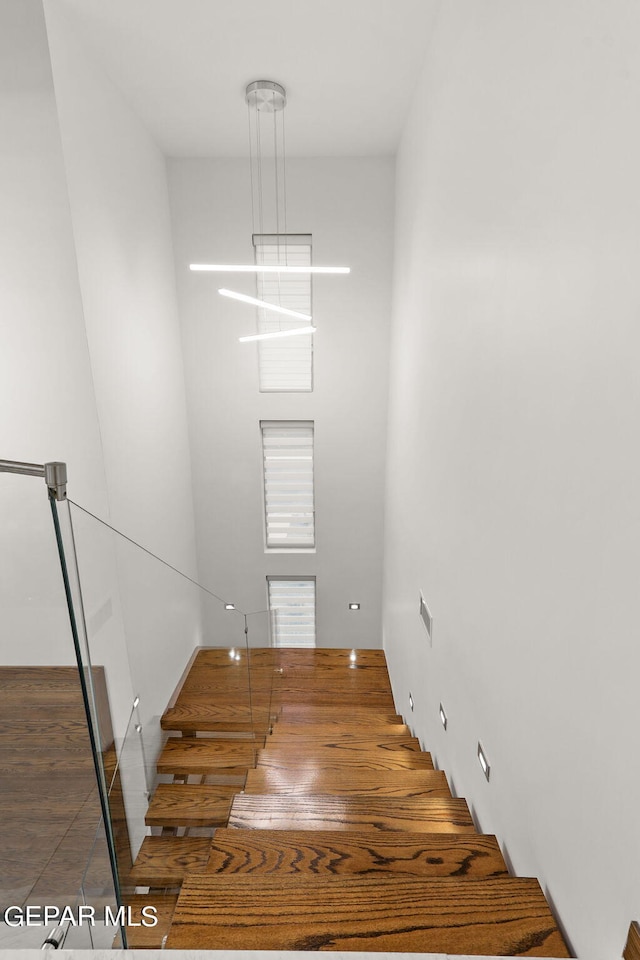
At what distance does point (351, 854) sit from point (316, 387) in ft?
15.5

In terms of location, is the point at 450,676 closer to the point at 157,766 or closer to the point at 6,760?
the point at 157,766

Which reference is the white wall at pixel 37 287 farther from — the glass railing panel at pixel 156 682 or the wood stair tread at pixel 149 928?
the wood stair tread at pixel 149 928

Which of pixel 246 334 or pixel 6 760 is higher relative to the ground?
pixel 246 334

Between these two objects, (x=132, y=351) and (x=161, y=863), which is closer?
(x=161, y=863)

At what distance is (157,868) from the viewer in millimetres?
1897

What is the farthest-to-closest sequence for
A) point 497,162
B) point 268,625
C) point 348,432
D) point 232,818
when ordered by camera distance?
1. point 348,432
2. point 268,625
3. point 232,818
4. point 497,162

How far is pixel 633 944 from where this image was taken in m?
0.96

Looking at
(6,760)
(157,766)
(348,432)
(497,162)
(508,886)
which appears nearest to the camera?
(6,760)

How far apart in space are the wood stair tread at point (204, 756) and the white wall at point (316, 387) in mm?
1186

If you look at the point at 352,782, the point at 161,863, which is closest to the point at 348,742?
the point at 352,782

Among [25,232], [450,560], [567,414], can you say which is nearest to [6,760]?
[567,414]

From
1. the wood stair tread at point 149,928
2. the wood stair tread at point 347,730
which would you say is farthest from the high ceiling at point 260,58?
the wood stair tread at point 347,730

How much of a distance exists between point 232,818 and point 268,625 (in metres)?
3.31

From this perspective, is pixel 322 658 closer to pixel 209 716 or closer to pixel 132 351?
pixel 209 716
